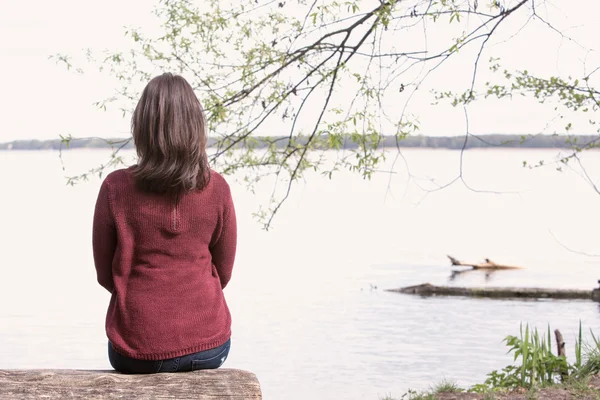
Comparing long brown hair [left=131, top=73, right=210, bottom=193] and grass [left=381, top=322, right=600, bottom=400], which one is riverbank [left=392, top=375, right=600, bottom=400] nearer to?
grass [left=381, top=322, right=600, bottom=400]

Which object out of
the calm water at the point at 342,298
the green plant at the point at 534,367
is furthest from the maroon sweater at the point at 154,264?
the green plant at the point at 534,367

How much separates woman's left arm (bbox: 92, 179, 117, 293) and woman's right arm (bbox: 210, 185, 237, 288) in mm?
414

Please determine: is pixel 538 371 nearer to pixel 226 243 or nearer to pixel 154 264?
pixel 226 243

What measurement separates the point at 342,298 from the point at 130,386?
15.6 m

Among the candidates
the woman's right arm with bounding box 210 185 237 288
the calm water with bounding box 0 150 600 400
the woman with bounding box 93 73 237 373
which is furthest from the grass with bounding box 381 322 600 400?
the woman with bounding box 93 73 237 373

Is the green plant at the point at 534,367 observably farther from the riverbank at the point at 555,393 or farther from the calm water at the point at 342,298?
the calm water at the point at 342,298

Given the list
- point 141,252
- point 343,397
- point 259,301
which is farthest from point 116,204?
point 259,301

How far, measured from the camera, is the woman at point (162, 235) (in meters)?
3.23

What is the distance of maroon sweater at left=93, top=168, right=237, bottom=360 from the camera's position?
10.9 ft

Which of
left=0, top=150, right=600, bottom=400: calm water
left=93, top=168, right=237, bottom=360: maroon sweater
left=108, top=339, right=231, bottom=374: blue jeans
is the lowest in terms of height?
left=0, top=150, right=600, bottom=400: calm water

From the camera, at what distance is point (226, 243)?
3.50 m

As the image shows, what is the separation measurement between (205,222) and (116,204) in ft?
1.16

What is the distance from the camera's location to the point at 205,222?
338 cm

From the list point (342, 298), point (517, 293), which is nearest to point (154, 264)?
point (517, 293)
